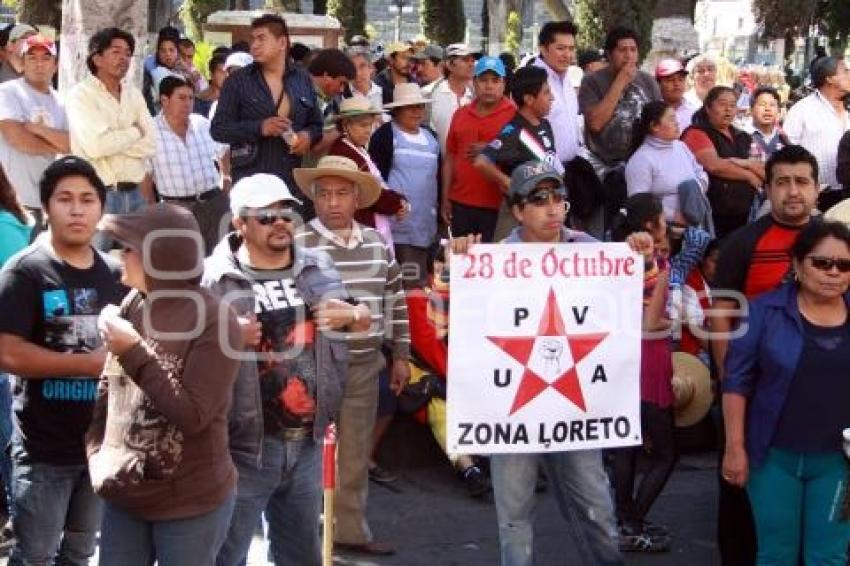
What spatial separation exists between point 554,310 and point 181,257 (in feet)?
6.70

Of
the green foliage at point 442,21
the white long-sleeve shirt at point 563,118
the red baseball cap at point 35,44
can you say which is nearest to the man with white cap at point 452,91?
the white long-sleeve shirt at point 563,118

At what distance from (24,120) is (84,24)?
195cm

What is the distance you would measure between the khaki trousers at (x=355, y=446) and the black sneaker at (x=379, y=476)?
40.6 inches

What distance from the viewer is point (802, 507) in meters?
5.40

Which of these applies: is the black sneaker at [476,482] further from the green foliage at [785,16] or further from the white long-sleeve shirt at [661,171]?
the green foliage at [785,16]

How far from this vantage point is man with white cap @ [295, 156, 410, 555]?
610 centimetres

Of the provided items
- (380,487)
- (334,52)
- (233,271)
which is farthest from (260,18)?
(233,271)

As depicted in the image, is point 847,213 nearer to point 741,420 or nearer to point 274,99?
point 741,420

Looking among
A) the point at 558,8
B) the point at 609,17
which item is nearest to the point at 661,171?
the point at 609,17

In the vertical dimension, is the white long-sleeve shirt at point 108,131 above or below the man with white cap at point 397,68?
below

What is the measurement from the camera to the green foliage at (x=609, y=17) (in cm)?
1934

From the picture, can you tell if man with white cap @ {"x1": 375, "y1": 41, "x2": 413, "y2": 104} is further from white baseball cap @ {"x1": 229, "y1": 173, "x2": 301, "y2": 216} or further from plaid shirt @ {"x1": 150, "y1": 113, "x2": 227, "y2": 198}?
white baseball cap @ {"x1": 229, "y1": 173, "x2": 301, "y2": 216}

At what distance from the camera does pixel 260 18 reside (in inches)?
318

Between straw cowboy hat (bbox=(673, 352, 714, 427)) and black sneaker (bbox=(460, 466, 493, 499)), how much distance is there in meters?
1.14
